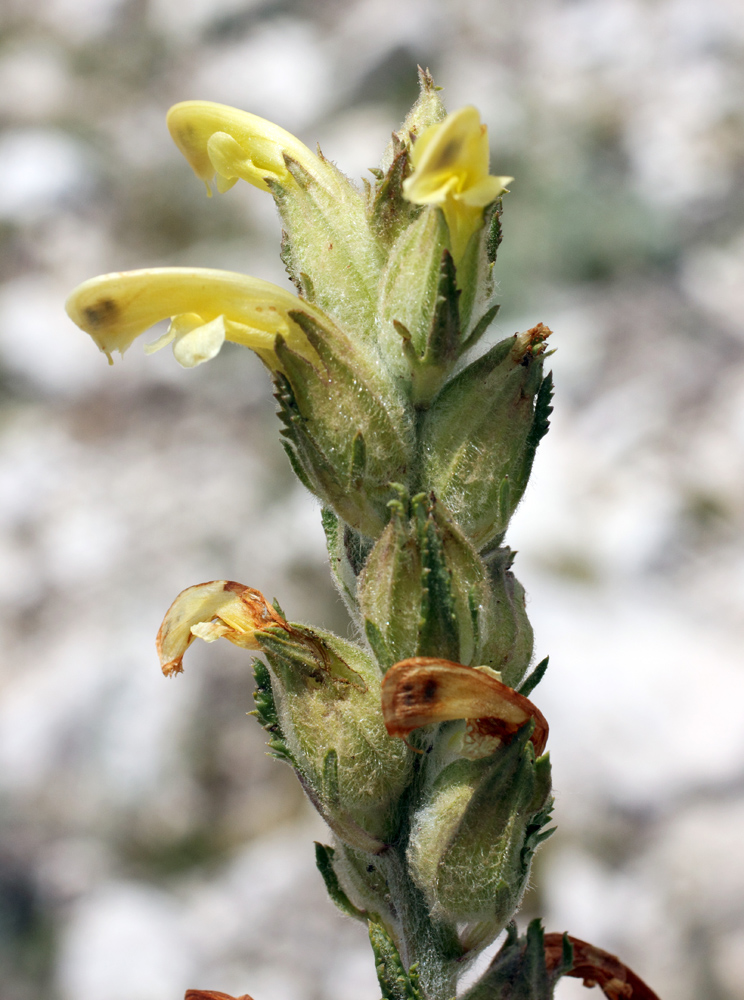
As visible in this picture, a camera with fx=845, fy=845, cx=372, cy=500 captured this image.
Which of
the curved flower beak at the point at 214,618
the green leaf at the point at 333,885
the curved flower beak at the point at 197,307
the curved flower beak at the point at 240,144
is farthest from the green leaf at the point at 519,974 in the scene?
the curved flower beak at the point at 240,144

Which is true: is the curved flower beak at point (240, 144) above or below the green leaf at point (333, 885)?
above

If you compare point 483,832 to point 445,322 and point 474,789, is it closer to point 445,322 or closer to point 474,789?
point 474,789

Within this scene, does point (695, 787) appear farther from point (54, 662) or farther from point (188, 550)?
point (54, 662)

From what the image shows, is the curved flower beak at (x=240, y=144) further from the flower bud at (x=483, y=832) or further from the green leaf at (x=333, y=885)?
the green leaf at (x=333, y=885)

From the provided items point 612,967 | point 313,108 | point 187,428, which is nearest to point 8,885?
point 187,428

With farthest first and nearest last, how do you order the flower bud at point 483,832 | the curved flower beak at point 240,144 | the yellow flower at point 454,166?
the curved flower beak at point 240,144 < the flower bud at point 483,832 < the yellow flower at point 454,166
